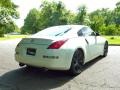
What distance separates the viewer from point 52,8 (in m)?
54.9

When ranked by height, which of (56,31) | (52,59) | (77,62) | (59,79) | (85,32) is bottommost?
(59,79)

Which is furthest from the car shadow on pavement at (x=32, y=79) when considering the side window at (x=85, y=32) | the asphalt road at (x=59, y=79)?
the side window at (x=85, y=32)

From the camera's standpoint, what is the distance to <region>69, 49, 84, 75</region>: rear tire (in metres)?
6.43

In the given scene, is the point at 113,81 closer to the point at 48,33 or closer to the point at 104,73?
the point at 104,73

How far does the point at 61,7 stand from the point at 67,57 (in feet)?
152

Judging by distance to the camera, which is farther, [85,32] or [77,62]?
[85,32]

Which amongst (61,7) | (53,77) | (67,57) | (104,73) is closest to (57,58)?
(67,57)

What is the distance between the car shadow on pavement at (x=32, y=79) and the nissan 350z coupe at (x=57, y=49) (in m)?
0.35

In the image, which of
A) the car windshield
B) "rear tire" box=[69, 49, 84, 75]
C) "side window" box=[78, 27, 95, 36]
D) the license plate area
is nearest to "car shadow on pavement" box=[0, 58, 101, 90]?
"rear tire" box=[69, 49, 84, 75]

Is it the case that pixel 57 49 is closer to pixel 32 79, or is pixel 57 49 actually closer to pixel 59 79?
pixel 59 79

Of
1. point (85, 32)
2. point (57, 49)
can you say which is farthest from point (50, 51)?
point (85, 32)

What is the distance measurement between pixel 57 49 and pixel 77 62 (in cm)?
94

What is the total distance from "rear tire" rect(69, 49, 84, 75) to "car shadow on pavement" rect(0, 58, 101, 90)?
22 centimetres

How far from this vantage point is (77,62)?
21.9 feet
